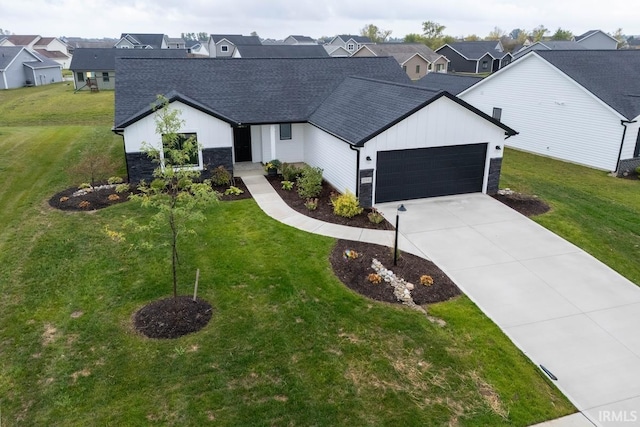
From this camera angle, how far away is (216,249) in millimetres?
13578

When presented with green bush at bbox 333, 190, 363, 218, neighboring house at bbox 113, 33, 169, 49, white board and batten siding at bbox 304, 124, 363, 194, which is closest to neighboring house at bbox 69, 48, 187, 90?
neighboring house at bbox 113, 33, 169, 49

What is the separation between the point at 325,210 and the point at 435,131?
16.1ft

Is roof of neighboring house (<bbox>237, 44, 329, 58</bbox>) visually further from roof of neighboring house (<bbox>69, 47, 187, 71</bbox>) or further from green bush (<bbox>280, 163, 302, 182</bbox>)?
green bush (<bbox>280, 163, 302, 182</bbox>)

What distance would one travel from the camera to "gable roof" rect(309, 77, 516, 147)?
1608 cm

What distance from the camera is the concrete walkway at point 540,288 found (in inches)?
331

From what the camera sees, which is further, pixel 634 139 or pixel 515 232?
pixel 634 139

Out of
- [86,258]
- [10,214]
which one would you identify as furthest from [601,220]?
[10,214]

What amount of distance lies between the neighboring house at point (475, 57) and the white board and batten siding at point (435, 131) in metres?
66.2

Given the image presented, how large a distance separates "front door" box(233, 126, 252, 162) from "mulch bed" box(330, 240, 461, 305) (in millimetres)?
10529

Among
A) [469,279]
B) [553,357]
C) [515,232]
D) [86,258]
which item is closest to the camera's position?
[553,357]

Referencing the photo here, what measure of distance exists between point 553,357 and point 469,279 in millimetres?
3131

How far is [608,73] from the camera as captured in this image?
25.0 m

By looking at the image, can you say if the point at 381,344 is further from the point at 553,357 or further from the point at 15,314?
the point at 15,314

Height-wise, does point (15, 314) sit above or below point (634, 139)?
below
